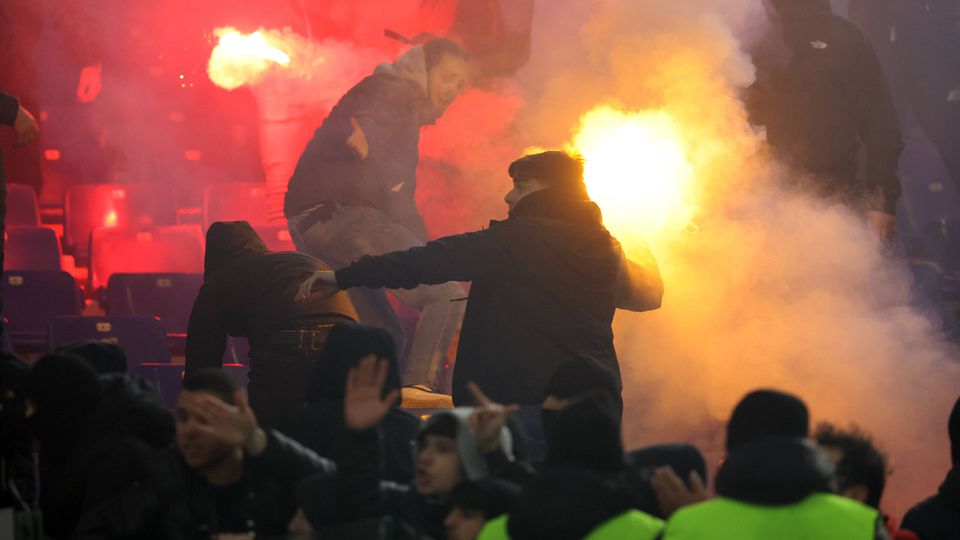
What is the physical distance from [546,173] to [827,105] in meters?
2.89

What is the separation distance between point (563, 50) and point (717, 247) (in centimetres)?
248

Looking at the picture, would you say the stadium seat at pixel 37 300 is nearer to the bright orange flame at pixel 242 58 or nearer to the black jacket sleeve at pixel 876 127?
the bright orange flame at pixel 242 58

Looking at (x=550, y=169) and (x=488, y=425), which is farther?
(x=550, y=169)

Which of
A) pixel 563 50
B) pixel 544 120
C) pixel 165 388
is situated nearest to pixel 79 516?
pixel 165 388

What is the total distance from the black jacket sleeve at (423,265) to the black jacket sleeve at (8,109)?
4.42 feet

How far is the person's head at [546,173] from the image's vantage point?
17.1 ft

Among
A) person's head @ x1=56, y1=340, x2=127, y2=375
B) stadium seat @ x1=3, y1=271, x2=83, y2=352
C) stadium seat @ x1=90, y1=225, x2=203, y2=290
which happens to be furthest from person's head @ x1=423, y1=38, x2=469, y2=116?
person's head @ x1=56, y1=340, x2=127, y2=375

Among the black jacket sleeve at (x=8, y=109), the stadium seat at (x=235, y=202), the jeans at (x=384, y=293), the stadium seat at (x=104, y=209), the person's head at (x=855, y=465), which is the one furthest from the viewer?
the stadium seat at (x=235, y=202)

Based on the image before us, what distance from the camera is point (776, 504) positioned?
3.16 m

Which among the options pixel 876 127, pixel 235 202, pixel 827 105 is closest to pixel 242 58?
pixel 235 202

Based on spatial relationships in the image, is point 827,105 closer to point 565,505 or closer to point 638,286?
point 638,286

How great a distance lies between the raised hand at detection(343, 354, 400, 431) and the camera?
12.2ft

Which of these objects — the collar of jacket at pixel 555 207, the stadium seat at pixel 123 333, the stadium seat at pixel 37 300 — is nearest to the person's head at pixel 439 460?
the collar of jacket at pixel 555 207

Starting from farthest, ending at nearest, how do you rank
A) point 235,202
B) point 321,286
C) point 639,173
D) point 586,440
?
point 235,202, point 639,173, point 321,286, point 586,440
